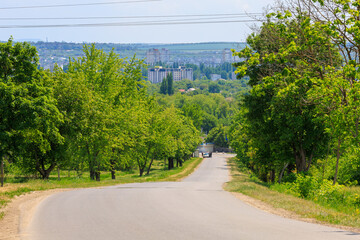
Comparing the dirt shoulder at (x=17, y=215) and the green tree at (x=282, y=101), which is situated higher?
the green tree at (x=282, y=101)

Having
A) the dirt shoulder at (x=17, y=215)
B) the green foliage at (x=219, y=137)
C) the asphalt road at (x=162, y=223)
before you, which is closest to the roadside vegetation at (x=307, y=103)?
the asphalt road at (x=162, y=223)

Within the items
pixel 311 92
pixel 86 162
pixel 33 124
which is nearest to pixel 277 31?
pixel 311 92

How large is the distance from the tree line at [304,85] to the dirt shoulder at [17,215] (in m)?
11.7

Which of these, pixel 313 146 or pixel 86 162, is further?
pixel 86 162

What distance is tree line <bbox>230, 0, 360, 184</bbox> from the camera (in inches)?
745

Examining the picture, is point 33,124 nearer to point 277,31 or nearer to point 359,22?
point 277,31

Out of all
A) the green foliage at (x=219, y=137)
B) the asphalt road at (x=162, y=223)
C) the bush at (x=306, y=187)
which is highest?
the asphalt road at (x=162, y=223)

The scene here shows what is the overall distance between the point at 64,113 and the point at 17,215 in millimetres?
17171

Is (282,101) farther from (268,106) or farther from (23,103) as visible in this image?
(23,103)

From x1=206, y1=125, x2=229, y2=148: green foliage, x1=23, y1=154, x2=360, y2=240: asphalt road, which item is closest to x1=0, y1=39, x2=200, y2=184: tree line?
x1=23, y1=154, x2=360, y2=240: asphalt road

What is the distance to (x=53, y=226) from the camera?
1092 cm

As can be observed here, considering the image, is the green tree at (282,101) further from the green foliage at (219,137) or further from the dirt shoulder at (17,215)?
the green foliage at (219,137)

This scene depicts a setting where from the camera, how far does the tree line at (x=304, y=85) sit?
18.9 metres

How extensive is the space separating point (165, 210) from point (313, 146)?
17.7m
